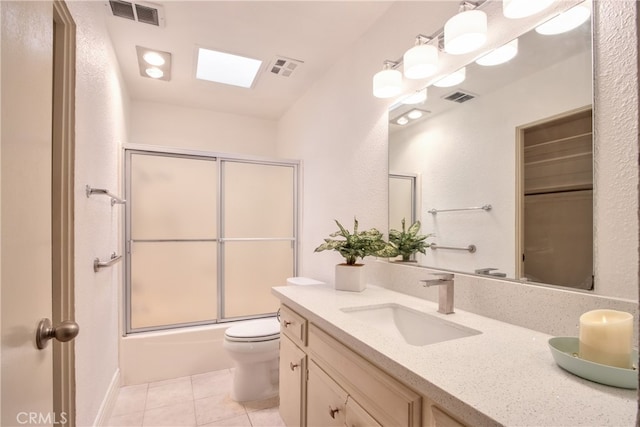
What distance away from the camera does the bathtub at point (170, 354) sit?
2367mm

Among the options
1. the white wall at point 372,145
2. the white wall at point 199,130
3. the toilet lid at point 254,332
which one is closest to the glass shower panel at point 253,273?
the white wall at point 372,145

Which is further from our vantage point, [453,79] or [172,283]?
[172,283]

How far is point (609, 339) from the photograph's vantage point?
701 millimetres

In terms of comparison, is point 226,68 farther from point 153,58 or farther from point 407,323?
point 407,323

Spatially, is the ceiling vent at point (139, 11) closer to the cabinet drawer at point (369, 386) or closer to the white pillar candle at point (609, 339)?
the cabinet drawer at point (369, 386)

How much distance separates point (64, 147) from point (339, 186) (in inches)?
63.2

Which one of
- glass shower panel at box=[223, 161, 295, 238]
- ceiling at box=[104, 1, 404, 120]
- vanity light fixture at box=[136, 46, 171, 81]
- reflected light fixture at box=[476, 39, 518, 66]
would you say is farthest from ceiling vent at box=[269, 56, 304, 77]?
reflected light fixture at box=[476, 39, 518, 66]

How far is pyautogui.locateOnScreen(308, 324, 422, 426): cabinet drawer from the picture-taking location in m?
0.79

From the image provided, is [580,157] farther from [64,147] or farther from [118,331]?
[118,331]

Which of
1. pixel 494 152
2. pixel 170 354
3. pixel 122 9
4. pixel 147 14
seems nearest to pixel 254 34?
pixel 147 14

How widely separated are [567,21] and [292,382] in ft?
6.11

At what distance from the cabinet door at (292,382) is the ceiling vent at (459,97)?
1.38m

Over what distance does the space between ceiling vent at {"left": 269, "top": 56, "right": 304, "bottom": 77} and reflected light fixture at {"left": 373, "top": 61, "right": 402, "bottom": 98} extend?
944 mm

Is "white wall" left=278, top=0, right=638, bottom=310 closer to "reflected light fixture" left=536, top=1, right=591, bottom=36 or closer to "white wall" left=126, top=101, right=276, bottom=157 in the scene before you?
"reflected light fixture" left=536, top=1, right=591, bottom=36
